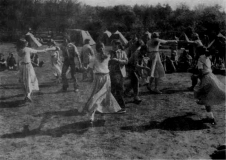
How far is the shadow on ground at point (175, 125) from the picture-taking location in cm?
718

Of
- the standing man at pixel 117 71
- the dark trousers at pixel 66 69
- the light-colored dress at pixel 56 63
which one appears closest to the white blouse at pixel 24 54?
the dark trousers at pixel 66 69

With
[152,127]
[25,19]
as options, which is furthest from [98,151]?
[25,19]

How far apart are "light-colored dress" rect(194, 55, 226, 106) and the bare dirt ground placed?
619 mm

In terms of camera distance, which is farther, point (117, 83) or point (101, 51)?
point (117, 83)

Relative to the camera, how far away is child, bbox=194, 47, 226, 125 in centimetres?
741

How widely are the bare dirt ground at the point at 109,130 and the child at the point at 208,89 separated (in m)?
0.54

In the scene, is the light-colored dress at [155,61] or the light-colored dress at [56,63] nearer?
the light-colored dress at [155,61]

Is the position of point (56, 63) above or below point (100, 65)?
below

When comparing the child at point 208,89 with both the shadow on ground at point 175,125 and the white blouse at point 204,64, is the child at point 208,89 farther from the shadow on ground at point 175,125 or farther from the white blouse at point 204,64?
the shadow on ground at point 175,125

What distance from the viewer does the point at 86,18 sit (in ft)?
139

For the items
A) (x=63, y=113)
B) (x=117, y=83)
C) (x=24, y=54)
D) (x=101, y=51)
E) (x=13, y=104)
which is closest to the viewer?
(x=101, y=51)

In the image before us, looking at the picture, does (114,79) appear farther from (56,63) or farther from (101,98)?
(56,63)

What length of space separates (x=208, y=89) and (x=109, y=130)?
9.13 feet

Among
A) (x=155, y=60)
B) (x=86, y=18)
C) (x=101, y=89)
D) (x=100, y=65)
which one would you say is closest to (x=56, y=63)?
(x=155, y=60)
